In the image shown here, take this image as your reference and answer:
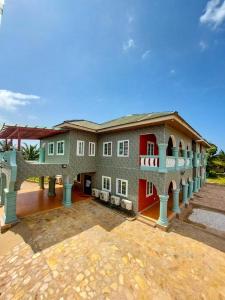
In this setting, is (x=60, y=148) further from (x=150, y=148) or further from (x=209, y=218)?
(x=209, y=218)

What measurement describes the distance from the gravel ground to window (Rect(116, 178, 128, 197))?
5.68 m

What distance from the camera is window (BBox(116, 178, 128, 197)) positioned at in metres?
12.5

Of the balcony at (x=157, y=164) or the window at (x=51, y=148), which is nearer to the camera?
the balcony at (x=157, y=164)

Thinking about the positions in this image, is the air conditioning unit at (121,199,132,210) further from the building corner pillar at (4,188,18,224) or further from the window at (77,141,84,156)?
the building corner pillar at (4,188,18,224)

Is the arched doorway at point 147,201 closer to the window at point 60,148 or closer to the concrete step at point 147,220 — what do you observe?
the concrete step at point 147,220

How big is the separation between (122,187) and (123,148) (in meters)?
3.25

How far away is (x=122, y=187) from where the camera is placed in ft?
42.1

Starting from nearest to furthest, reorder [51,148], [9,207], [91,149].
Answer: [9,207] → [91,149] → [51,148]

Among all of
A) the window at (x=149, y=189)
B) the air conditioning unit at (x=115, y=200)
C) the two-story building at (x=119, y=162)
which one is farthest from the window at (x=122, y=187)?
the window at (x=149, y=189)

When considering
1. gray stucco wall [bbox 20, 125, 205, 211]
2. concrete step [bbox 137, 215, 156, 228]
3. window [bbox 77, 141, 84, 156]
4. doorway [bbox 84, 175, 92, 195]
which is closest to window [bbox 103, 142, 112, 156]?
gray stucco wall [bbox 20, 125, 205, 211]

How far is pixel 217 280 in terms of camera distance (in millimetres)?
6191

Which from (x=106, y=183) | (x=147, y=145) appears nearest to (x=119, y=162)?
(x=106, y=183)

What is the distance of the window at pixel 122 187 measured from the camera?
12.5 m

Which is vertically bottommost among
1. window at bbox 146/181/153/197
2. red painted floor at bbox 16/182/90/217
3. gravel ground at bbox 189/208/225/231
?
gravel ground at bbox 189/208/225/231
